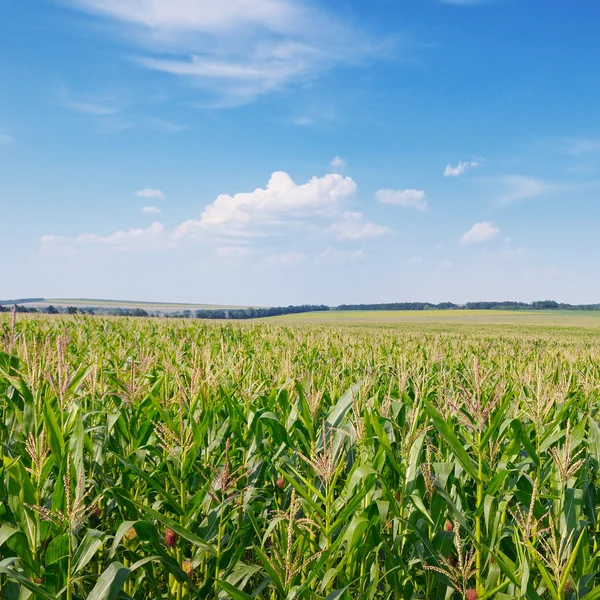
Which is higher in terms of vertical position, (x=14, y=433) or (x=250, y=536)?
(x=14, y=433)

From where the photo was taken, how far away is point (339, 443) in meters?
3.20

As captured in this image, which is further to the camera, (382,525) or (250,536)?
(250,536)

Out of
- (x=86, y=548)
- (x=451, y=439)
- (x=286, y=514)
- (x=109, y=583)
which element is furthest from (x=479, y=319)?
(x=109, y=583)

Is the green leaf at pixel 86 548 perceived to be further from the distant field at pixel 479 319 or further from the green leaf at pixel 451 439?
the distant field at pixel 479 319

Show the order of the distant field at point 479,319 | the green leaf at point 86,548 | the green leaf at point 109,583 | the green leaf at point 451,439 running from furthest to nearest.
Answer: the distant field at point 479,319
the green leaf at point 451,439
the green leaf at point 86,548
the green leaf at point 109,583

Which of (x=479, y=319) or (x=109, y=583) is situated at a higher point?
(x=109, y=583)

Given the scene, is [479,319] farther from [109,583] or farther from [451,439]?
[109,583]

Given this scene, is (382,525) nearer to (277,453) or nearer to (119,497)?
(277,453)

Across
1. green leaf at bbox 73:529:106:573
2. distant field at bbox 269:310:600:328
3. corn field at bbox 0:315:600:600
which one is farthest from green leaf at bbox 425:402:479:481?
distant field at bbox 269:310:600:328

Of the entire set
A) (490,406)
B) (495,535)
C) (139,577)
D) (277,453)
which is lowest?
(139,577)

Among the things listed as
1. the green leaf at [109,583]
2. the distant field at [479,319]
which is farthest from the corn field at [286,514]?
the distant field at [479,319]

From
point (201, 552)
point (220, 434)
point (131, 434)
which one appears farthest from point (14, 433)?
point (201, 552)

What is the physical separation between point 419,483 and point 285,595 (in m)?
1.26

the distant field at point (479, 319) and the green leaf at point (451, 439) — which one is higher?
the green leaf at point (451, 439)
